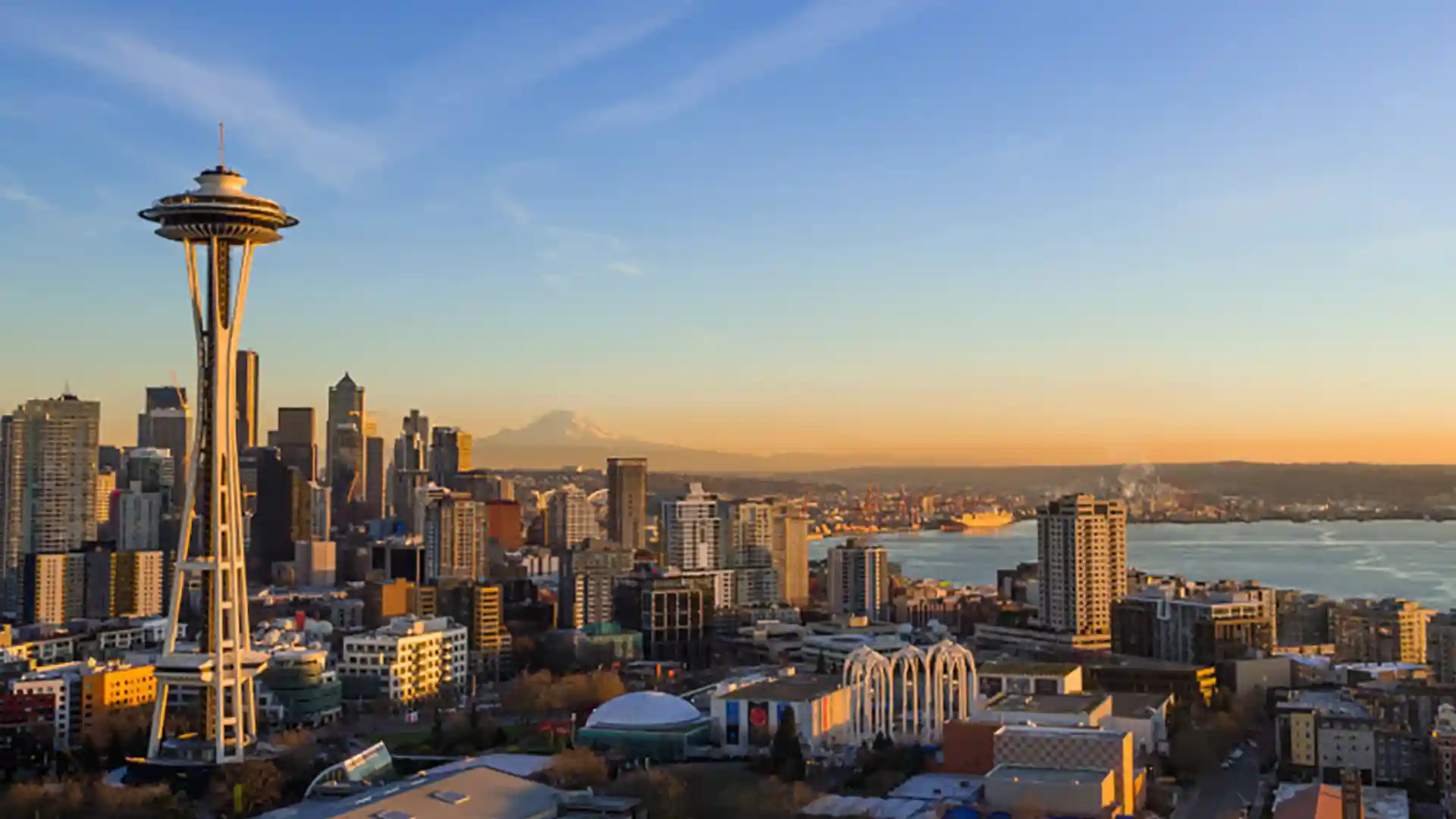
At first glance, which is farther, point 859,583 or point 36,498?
point 36,498

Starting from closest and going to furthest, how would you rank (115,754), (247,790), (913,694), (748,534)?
(247,790), (115,754), (913,694), (748,534)

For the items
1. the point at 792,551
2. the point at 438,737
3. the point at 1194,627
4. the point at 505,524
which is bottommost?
the point at 438,737

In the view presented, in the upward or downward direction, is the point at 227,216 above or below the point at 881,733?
above

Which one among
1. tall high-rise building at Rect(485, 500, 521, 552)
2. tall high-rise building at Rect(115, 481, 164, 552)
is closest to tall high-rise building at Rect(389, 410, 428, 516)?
tall high-rise building at Rect(485, 500, 521, 552)

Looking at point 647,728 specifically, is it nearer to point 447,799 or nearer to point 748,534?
point 447,799

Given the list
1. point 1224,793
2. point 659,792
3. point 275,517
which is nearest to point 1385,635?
point 1224,793

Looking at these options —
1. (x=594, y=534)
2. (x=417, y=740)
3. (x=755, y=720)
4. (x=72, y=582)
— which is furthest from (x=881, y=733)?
(x=594, y=534)

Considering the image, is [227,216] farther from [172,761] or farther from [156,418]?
[156,418]
